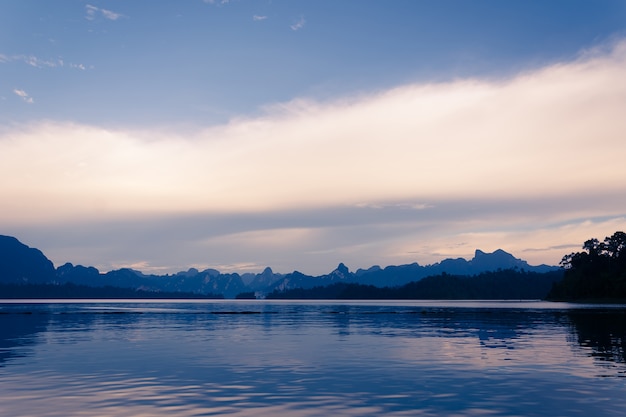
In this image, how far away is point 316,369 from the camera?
4681 cm

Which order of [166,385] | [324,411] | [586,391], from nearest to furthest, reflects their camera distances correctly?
[324,411] → [586,391] → [166,385]

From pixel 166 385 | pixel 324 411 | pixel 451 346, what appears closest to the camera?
pixel 324 411

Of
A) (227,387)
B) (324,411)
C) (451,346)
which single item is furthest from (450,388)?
(451,346)

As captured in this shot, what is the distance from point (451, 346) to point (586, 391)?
93.9ft

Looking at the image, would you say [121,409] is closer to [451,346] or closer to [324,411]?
[324,411]

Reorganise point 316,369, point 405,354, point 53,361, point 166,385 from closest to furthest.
Answer: 1. point 166,385
2. point 316,369
3. point 53,361
4. point 405,354

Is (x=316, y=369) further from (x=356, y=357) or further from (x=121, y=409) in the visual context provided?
(x=121, y=409)

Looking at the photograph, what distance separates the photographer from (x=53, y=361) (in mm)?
51906

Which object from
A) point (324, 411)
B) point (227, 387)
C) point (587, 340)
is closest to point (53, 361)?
point (227, 387)

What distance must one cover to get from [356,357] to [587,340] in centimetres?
3175

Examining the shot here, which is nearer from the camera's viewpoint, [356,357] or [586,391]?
[586,391]

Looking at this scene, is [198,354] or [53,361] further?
[198,354]

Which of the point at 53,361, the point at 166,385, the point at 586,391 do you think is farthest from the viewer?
the point at 53,361

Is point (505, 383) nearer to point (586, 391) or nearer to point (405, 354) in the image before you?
point (586, 391)
